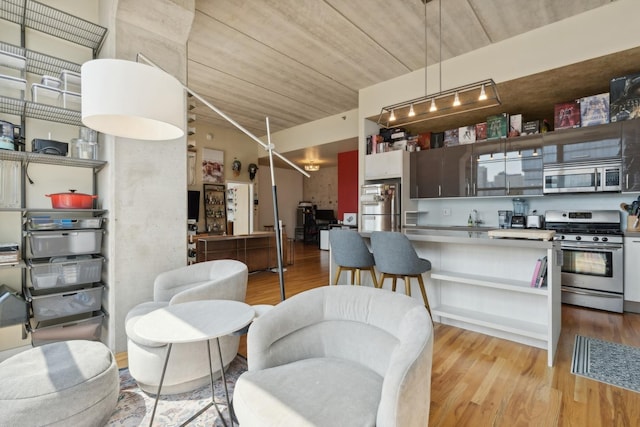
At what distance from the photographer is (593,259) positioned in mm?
3521

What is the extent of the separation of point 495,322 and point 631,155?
260 cm

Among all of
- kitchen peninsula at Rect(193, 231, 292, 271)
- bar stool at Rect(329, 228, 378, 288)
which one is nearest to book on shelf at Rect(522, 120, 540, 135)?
bar stool at Rect(329, 228, 378, 288)

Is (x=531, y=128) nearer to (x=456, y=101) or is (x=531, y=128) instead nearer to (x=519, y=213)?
(x=519, y=213)

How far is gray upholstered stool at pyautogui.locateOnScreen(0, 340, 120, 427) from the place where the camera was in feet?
4.12

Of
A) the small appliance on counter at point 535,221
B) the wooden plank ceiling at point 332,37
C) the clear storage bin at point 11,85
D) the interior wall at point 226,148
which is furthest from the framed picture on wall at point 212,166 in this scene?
the small appliance on counter at point 535,221

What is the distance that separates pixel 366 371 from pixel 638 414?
5.37ft

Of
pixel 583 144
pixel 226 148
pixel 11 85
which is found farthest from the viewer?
pixel 226 148

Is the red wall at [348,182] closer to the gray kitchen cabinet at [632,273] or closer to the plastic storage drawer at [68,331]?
the gray kitchen cabinet at [632,273]

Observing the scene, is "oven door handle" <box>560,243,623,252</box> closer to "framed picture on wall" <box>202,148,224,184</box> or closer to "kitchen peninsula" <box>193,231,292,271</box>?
"kitchen peninsula" <box>193,231,292,271</box>

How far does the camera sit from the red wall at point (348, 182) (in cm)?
726

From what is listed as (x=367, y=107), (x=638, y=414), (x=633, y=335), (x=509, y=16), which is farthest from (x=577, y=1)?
(x=638, y=414)

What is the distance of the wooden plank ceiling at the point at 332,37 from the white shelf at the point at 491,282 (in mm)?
2673

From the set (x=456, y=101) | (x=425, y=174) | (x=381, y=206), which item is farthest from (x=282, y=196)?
(x=456, y=101)

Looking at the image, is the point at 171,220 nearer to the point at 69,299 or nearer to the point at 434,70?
the point at 69,299
